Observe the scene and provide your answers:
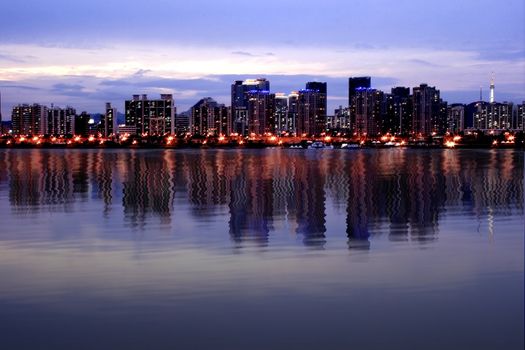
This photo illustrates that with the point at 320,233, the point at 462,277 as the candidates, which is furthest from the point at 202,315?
the point at 320,233

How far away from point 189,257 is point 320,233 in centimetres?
489

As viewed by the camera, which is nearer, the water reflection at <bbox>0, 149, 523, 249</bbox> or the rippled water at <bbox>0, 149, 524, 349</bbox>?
the rippled water at <bbox>0, 149, 524, 349</bbox>

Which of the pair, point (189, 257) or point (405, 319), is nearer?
point (405, 319)

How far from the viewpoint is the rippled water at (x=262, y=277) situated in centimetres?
980

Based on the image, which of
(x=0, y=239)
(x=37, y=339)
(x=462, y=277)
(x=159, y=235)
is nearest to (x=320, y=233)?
(x=159, y=235)

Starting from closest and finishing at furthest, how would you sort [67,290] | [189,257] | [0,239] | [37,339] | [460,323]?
1. [37,339]
2. [460,323]
3. [67,290]
4. [189,257]
5. [0,239]

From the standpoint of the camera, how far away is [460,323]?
33.6ft

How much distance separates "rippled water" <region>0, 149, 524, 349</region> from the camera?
980 cm

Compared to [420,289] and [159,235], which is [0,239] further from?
[420,289]

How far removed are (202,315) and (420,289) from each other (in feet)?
12.6

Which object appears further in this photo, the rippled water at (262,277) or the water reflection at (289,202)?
the water reflection at (289,202)

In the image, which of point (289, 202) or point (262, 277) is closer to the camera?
point (262, 277)

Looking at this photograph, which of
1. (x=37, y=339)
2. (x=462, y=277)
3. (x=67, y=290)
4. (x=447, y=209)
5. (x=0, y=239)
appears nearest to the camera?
(x=37, y=339)

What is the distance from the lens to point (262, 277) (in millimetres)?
13266
